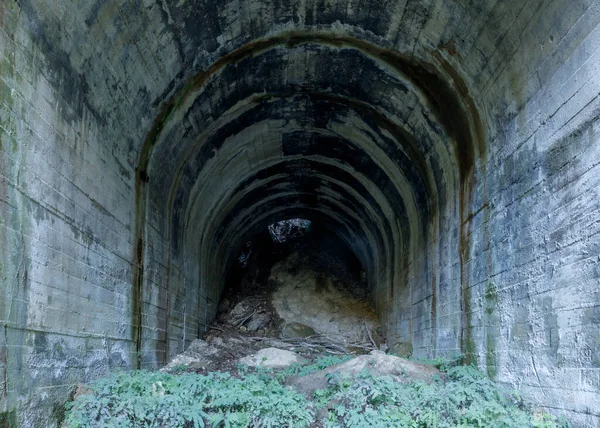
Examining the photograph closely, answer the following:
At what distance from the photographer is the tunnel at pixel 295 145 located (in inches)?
170

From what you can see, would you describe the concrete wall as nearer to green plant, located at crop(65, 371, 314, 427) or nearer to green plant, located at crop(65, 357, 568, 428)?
green plant, located at crop(65, 371, 314, 427)

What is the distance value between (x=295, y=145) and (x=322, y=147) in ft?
1.89

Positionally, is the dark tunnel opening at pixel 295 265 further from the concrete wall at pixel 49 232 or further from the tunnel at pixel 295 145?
the concrete wall at pixel 49 232

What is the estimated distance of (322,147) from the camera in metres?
11.1

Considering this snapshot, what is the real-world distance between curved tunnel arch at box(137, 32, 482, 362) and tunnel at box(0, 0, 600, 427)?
46 millimetres

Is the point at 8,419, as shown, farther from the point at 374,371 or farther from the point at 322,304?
the point at 322,304

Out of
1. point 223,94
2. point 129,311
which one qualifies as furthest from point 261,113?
point 129,311

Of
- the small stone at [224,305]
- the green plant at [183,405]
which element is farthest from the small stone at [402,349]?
the small stone at [224,305]

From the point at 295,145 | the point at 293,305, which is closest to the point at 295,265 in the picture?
the point at 293,305

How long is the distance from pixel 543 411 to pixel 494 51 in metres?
3.74

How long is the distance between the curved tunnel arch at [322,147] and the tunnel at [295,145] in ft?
0.15

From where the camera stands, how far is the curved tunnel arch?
744 cm

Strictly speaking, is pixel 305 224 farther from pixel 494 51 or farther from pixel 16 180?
pixel 16 180

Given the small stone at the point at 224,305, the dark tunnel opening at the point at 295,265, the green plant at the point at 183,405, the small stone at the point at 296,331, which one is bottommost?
the green plant at the point at 183,405
